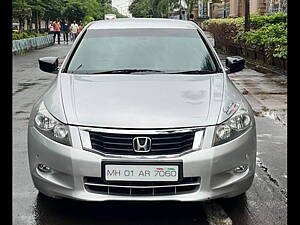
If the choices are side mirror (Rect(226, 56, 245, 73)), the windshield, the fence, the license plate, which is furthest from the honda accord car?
the fence

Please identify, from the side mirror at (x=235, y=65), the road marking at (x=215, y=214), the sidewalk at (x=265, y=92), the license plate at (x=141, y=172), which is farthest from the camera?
the sidewalk at (x=265, y=92)

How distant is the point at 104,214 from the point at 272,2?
2911cm

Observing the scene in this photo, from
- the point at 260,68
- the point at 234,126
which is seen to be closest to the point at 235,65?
the point at 234,126

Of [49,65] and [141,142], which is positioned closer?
[141,142]

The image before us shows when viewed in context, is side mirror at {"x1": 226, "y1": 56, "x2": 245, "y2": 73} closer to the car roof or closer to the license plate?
the car roof

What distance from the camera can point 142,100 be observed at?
401 centimetres

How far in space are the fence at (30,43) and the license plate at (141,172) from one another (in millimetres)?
21893

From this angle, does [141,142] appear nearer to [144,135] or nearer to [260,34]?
[144,135]

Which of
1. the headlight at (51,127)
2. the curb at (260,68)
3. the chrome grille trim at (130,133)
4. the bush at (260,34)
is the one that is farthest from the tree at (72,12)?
the chrome grille trim at (130,133)

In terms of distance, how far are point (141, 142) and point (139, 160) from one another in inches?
5.5

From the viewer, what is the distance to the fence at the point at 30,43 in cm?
2502

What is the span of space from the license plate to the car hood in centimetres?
30

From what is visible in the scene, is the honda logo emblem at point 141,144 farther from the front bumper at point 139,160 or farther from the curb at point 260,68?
the curb at point 260,68

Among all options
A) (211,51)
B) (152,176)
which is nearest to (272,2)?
(211,51)
